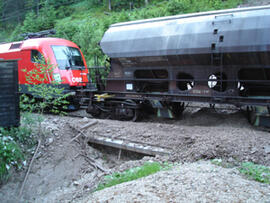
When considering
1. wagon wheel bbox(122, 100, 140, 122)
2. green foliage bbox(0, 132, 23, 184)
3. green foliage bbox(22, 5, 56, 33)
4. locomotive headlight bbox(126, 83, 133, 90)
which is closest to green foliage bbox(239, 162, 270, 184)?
wagon wheel bbox(122, 100, 140, 122)

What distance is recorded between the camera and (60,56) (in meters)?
12.9

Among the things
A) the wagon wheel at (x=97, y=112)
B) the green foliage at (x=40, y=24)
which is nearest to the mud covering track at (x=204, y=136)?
the wagon wheel at (x=97, y=112)

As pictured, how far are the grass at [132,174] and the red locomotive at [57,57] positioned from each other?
20.8 feet

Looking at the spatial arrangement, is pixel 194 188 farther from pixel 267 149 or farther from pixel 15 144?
pixel 15 144

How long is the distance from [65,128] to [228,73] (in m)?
5.99

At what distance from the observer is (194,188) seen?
14.9 feet

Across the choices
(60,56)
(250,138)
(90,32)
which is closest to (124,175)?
(250,138)

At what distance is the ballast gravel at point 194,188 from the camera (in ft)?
13.8

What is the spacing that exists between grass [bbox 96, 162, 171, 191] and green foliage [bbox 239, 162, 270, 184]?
1727 mm

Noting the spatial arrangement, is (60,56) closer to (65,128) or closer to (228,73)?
(65,128)

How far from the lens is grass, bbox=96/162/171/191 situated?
6227mm

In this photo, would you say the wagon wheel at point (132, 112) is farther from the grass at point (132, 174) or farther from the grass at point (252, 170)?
the grass at point (252, 170)

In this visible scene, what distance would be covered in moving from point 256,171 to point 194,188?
5.71 ft

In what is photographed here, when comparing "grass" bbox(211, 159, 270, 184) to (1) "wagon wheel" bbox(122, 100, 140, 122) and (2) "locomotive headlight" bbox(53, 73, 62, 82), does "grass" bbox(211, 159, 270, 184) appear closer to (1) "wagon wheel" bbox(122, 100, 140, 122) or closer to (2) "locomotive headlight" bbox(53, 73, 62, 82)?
(1) "wagon wheel" bbox(122, 100, 140, 122)
